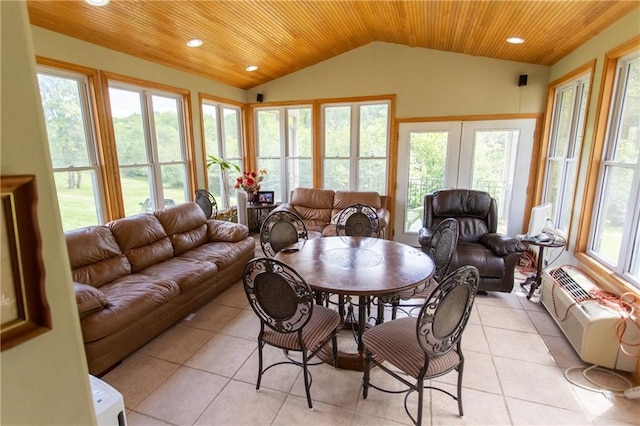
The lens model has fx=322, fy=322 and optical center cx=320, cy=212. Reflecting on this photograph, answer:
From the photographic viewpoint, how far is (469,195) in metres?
4.14

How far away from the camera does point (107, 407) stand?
4.54 feet

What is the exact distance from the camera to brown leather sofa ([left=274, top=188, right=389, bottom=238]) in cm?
503

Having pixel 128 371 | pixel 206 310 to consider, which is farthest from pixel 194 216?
pixel 128 371

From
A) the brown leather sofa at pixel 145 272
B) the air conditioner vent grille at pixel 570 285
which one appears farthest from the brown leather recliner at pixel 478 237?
the brown leather sofa at pixel 145 272

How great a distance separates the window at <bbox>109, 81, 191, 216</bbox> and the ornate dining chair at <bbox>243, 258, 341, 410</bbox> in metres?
2.69

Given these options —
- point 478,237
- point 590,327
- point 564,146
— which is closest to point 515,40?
point 564,146

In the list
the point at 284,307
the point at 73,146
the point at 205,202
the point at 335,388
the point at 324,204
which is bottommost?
the point at 335,388

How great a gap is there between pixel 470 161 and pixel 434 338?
3764 mm

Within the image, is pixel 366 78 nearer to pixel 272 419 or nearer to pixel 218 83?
pixel 218 83

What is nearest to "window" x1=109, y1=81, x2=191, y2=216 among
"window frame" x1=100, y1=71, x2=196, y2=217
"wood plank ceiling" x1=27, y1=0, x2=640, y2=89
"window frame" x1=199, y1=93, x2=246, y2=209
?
"window frame" x1=100, y1=71, x2=196, y2=217

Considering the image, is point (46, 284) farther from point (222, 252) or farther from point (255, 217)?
point (255, 217)

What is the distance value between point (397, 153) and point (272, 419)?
4.20 m

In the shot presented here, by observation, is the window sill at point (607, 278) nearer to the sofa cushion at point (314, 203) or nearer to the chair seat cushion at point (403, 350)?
the chair seat cushion at point (403, 350)

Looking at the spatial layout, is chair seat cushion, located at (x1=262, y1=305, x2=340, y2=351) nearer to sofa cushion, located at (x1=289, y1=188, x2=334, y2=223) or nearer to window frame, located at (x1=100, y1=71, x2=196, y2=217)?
window frame, located at (x1=100, y1=71, x2=196, y2=217)
